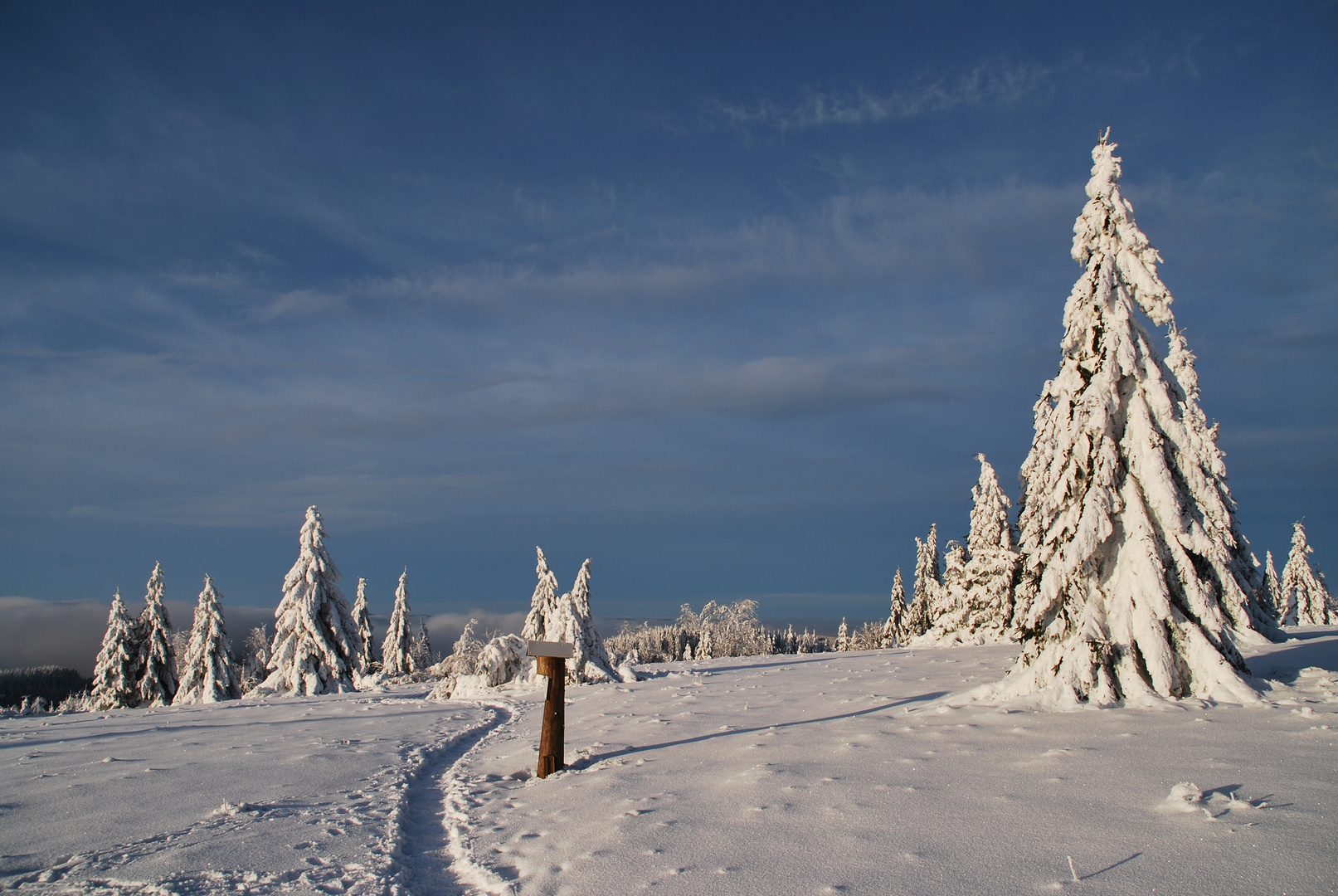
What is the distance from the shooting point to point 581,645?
30031 mm

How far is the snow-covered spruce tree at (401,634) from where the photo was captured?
61.6m

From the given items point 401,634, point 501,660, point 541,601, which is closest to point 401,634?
point 401,634

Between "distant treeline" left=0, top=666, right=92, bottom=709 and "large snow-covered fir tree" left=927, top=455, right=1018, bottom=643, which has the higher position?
"large snow-covered fir tree" left=927, top=455, right=1018, bottom=643

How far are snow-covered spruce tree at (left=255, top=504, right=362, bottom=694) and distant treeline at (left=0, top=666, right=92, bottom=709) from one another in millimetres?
81276

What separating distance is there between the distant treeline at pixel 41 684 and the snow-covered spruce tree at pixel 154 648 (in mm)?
66918

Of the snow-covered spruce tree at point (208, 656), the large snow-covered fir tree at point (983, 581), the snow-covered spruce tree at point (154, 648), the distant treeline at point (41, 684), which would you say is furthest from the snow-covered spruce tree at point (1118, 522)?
the distant treeline at point (41, 684)

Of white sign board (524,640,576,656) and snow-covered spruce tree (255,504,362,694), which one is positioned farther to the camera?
snow-covered spruce tree (255,504,362,694)

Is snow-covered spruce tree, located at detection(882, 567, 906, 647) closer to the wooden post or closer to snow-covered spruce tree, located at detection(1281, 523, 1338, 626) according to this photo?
snow-covered spruce tree, located at detection(1281, 523, 1338, 626)

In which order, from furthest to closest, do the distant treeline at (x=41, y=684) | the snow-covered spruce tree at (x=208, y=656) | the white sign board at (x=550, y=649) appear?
the distant treeline at (x=41, y=684) → the snow-covered spruce tree at (x=208, y=656) → the white sign board at (x=550, y=649)

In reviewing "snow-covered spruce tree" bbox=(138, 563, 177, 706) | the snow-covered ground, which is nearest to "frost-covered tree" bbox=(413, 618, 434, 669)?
"snow-covered spruce tree" bbox=(138, 563, 177, 706)

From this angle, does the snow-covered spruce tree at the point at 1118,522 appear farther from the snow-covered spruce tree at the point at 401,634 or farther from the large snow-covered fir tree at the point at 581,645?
the snow-covered spruce tree at the point at 401,634

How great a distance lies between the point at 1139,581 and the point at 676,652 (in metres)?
110

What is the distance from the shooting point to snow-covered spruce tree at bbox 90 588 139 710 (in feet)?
130

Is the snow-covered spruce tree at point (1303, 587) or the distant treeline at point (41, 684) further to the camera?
the distant treeline at point (41, 684)
